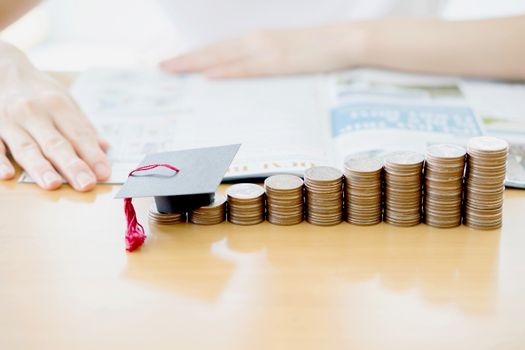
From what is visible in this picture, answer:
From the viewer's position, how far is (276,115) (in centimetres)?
125

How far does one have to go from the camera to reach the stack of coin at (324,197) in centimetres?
92

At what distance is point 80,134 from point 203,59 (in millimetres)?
473

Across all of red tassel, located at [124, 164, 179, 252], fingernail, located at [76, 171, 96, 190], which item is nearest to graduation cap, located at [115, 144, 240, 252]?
red tassel, located at [124, 164, 179, 252]

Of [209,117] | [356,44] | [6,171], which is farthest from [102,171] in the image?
[356,44]

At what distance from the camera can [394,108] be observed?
4.08ft

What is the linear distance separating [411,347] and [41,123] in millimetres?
685

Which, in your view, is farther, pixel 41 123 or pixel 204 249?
pixel 41 123

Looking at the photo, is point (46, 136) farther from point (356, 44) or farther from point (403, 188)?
point (356, 44)

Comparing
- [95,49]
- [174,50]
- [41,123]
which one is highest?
[41,123]

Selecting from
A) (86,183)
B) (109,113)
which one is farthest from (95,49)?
(86,183)

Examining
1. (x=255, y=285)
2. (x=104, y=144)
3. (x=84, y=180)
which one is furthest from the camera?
(x=104, y=144)

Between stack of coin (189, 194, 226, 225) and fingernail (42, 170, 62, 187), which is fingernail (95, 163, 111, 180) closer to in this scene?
fingernail (42, 170, 62, 187)

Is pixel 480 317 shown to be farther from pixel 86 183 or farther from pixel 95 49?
pixel 95 49

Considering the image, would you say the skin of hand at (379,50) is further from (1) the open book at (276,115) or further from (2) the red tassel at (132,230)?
(2) the red tassel at (132,230)
